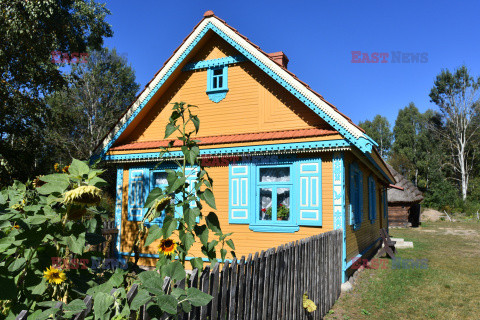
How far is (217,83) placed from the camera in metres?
8.89

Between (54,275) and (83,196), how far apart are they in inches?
18.0

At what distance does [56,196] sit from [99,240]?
340mm

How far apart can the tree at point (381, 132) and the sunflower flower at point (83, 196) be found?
6359 centimetres

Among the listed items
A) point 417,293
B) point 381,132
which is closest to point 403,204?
point 417,293

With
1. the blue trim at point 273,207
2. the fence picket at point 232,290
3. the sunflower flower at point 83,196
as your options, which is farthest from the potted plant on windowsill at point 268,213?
the sunflower flower at point 83,196

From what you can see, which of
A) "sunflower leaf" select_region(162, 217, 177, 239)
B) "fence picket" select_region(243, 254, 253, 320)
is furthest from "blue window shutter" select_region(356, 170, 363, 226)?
"sunflower leaf" select_region(162, 217, 177, 239)

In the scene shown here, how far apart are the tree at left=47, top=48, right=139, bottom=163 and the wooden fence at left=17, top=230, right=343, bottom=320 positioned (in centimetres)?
2696

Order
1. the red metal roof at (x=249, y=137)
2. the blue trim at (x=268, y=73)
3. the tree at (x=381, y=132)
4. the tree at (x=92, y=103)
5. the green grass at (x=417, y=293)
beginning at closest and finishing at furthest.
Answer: the green grass at (x=417, y=293), the blue trim at (x=268, y=73), the red metal roof at (x=249, y=137), the tree at (x=92, y=103), the tree at (x=381, y=132)

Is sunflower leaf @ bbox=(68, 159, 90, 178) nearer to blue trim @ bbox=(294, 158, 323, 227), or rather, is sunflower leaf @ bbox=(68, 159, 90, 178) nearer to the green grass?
the green grass

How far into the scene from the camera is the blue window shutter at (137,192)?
9031mm

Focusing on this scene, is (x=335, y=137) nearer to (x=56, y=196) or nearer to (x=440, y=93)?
(x=56, y=196)

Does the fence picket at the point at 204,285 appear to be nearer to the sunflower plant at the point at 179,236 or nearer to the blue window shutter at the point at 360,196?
the sunflower plant at the point at 179,236

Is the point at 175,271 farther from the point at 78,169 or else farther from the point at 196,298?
the point at 78,169

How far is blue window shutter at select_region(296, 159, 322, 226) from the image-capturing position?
7168 mm
